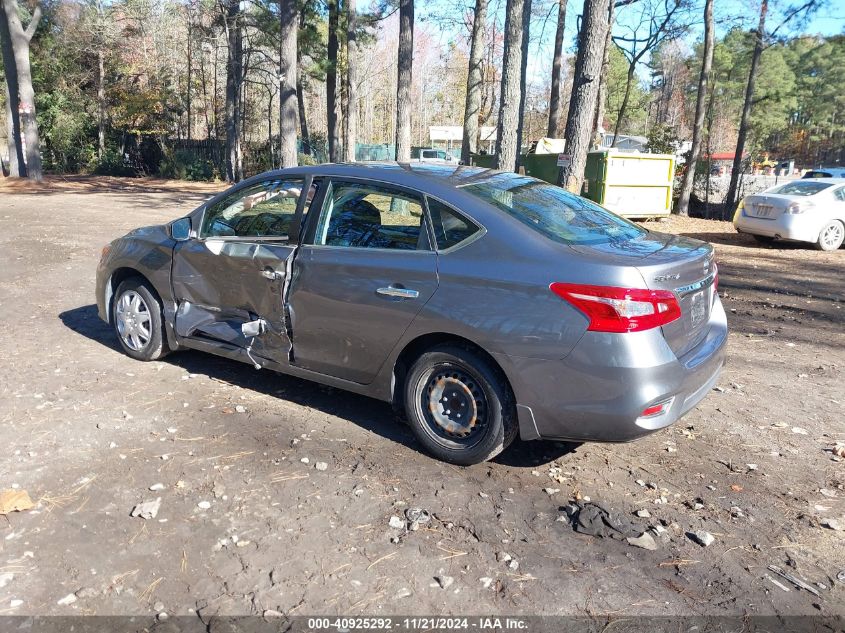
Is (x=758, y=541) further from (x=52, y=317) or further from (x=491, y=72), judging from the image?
(x=491, y=72)

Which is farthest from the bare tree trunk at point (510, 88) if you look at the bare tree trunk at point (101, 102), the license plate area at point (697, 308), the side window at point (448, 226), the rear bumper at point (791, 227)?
the bare tree trunk at point (101, 102)

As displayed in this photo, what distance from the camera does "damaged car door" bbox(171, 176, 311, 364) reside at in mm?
4516

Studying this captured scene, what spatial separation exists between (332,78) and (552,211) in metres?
22.0

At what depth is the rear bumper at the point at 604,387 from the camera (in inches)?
131

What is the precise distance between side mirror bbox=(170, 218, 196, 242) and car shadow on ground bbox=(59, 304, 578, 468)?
3.59ft

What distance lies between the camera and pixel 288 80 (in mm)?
17234

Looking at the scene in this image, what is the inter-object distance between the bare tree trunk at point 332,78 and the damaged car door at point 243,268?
58.7ft

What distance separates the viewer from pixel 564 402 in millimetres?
3465

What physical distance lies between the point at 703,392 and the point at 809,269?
8.47m

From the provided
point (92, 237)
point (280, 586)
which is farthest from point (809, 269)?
point (92, 237)

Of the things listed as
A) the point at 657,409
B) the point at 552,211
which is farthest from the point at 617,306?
the point at 552,211

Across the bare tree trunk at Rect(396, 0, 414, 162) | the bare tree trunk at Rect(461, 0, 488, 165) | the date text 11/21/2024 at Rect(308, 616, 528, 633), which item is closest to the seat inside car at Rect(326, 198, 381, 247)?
the date text 11/21/2024 at Rect(308, 616, 528, 633)

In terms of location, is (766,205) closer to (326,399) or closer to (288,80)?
(326,399)

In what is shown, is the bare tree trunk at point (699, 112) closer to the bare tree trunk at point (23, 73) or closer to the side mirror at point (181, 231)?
the side mirror at point (181, 231)
